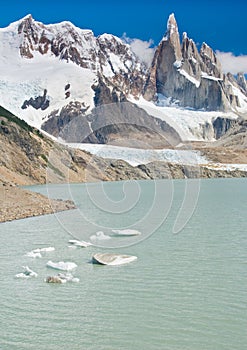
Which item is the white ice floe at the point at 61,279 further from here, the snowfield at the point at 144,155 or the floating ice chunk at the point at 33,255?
the snowfield at the point at 144,155

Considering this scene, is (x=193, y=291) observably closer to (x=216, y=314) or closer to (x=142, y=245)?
(x=216, y=314)

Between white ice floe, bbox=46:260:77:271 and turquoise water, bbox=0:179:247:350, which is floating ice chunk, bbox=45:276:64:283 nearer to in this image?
turquoise water, bbox=0:179:247:350

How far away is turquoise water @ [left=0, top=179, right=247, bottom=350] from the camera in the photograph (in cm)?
1304

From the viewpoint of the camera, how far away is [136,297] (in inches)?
640

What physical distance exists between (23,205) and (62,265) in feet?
77.0

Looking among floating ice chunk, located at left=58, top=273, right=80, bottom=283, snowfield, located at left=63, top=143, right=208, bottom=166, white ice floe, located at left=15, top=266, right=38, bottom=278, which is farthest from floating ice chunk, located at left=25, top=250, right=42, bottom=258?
snowfield, located at left=63, top=143, right=208, bottom=166

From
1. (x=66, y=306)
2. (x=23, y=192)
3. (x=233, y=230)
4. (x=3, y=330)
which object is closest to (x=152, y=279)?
(x=66, y=306)

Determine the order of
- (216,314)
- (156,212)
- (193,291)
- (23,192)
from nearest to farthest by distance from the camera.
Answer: (216,314) < (193,291) < (156,212) < (23,192)

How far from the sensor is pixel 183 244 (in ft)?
82.5

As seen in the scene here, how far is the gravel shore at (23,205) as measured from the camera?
38719 millimetres

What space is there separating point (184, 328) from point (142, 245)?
38.4 feet

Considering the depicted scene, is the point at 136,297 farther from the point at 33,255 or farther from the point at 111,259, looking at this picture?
the point at 33,255

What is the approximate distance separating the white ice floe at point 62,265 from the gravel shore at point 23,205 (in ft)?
55.1

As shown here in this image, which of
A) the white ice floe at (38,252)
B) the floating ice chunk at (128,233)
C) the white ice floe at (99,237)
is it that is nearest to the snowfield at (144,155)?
the floating ice chunk at (128,233)
